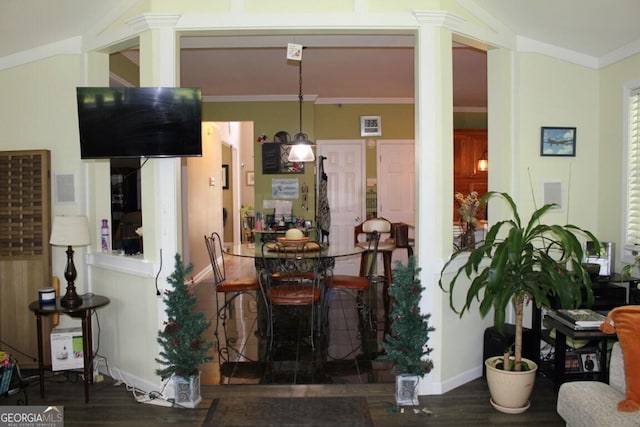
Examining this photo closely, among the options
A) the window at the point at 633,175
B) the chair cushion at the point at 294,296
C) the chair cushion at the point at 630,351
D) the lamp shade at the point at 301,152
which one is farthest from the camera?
the lamp shade at the point at 301,152

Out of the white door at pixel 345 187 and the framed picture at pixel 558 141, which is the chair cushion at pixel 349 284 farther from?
the white door at pixel 345 187

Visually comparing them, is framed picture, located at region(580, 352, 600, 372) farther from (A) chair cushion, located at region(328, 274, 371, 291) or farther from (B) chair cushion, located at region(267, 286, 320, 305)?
(B) chair cushion, located at region(267, 286, 320, 305)

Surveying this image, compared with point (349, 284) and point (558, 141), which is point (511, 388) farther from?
point (558, 141)

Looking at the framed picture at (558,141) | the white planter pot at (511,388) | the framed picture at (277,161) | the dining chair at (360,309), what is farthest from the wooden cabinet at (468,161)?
the white planter pot at (511,388)

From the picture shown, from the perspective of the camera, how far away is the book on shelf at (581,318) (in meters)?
3.02

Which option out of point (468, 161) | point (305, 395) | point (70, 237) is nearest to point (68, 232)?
point (70, 237)

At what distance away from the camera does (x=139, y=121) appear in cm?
338

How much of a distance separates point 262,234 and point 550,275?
3.91 meters

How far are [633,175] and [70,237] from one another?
4.16 m

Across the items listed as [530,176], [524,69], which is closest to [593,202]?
[530,176]

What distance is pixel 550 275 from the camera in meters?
3.07

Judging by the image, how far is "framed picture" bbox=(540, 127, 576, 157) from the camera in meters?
4.11

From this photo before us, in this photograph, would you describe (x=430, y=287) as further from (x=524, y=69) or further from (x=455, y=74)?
(x=455, y=74)

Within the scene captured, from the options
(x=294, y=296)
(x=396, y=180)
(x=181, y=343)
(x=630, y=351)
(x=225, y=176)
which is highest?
(x=225, y=176)
